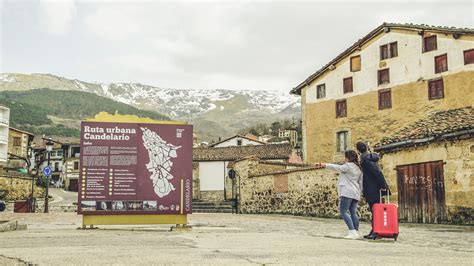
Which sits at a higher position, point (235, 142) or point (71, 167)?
point (235, 142)

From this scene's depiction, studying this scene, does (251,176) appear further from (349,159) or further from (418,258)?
(418,258)

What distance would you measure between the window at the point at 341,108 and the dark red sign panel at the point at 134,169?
2448 cm

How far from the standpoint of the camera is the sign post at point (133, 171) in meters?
10.4

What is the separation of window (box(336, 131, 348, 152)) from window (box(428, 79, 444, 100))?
6640 mm

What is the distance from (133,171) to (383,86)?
24158mm

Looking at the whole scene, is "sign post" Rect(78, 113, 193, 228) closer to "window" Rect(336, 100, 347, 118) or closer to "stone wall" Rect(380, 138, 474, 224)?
"stone wall" Rect(380, 138, 474, 224)

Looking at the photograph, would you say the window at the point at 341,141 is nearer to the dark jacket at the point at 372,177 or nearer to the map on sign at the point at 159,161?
the map on sign at the point at 159,161

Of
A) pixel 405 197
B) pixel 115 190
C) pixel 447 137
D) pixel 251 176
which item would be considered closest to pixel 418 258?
pixel 115 190

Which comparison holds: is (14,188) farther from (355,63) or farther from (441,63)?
(441,63)

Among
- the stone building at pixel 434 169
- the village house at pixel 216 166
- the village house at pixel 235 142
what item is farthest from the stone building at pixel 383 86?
the village house at pixel 235 142

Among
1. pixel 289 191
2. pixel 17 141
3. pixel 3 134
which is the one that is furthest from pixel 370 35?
pixel 17 141

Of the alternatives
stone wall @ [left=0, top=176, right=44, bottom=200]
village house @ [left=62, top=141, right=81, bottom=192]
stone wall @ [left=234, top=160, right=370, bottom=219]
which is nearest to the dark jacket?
stone wall @ [left=234, top=160, right=370, bottom=219]

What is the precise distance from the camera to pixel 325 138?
3472cm

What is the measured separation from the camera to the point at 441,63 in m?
28.2
